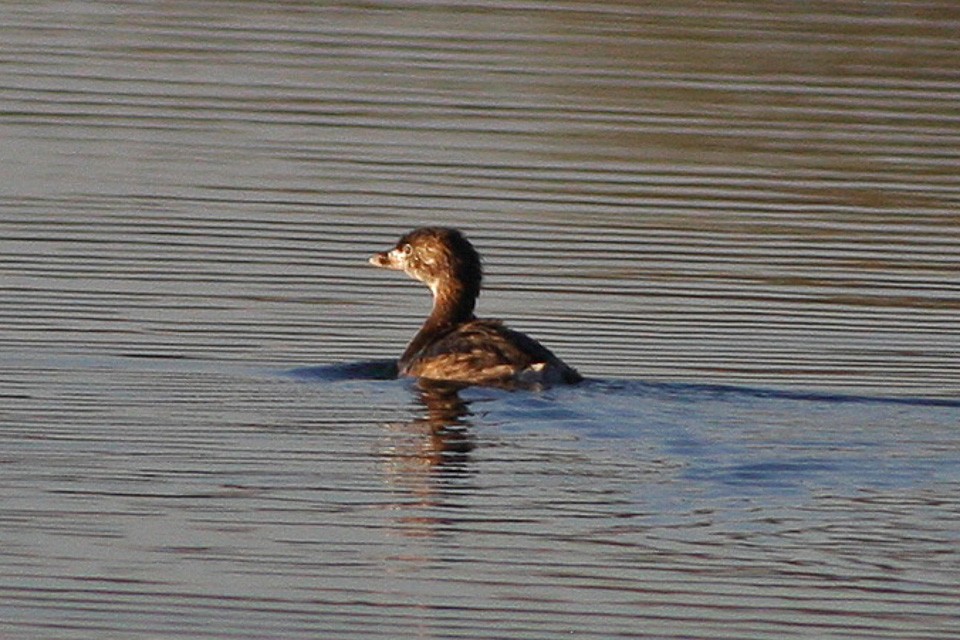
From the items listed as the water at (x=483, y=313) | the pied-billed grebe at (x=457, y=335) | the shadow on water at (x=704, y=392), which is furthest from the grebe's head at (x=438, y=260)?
the shadow on water at (x=704, y=392)

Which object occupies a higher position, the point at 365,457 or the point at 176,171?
Result: the point at 176,171

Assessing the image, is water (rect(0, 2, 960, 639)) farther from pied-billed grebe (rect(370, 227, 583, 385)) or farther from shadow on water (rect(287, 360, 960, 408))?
pied-billed grebe (rect(370, 227, 583, 385))

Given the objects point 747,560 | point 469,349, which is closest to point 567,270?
point 469,349

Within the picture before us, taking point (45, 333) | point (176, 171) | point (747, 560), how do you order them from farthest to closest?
point (176, 171) → point (45, 333) → point (747, 560)

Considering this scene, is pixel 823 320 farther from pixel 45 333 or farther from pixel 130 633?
pixel 130 633

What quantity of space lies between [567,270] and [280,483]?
5991mm

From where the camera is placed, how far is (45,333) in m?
14.7

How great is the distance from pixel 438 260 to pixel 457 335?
4.00 ft

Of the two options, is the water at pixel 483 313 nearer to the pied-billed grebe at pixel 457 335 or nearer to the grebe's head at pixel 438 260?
the pied-billed grebe at pixel 457 335

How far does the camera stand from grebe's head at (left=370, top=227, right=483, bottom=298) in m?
16.0

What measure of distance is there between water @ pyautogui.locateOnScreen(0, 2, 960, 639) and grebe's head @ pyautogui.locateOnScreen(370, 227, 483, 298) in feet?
1.21

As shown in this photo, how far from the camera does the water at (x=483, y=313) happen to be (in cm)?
A: 1002

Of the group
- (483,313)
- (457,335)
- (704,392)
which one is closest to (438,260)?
(483,313)

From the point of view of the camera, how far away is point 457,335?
15031 mm
